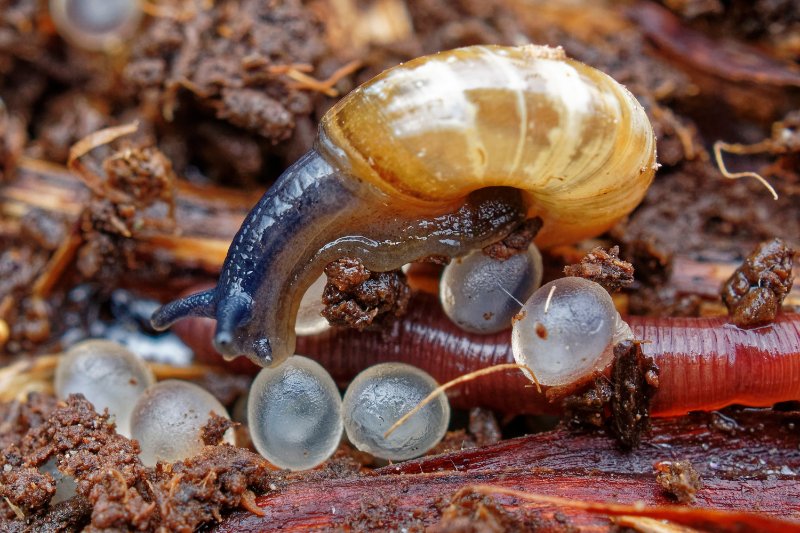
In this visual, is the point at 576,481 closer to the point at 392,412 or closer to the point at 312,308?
the point at 392,412

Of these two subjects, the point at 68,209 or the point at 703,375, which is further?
the point at 68,209

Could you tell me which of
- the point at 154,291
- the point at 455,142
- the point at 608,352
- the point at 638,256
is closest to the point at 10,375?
the point at 154,291

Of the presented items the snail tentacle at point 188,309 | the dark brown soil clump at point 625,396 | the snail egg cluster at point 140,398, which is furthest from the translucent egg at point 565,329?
the snail egg cluster at point 140,398

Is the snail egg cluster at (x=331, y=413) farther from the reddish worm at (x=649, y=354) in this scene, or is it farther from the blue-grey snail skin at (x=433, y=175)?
the reddish worm at (x=649, y=354)

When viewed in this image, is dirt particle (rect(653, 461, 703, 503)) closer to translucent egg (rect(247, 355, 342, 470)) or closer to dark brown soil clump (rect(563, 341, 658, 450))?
dark brown soil clump (rect(563, 341, 658, 450))

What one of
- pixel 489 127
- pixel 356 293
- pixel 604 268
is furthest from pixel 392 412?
pixel 489 127

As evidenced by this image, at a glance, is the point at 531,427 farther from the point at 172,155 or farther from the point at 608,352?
the point at 172,155
